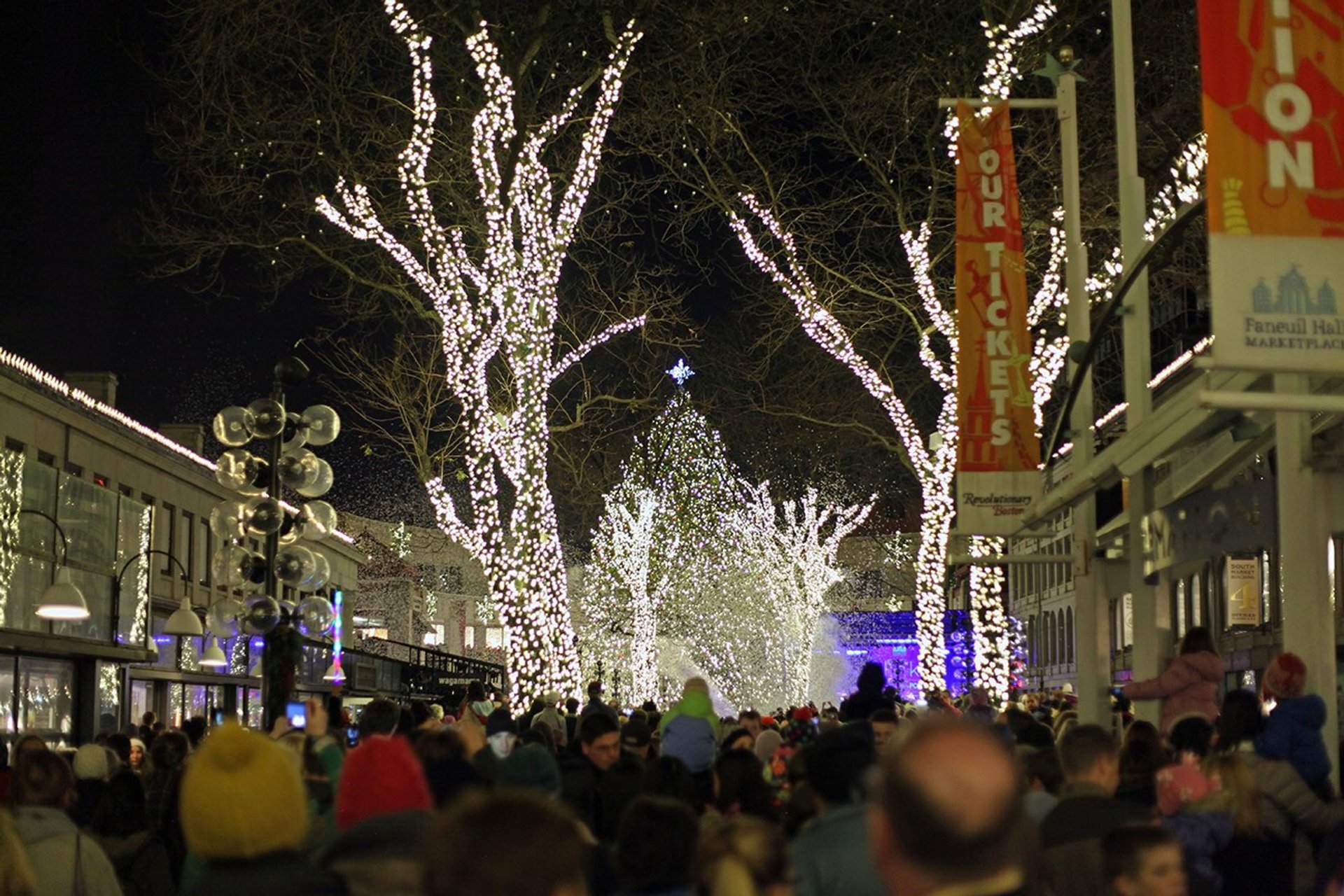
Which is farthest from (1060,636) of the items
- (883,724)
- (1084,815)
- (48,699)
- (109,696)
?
(1084,815)

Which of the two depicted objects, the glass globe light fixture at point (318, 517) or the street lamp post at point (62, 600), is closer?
the glass globe light fixture at point (318, 517)

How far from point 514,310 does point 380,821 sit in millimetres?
21872

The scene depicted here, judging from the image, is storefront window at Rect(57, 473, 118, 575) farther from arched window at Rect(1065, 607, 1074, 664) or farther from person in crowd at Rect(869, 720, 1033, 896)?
arched window at Rect(1065, 607, 1074, 664)

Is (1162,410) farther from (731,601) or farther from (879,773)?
(731,601)

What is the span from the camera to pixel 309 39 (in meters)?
28.3

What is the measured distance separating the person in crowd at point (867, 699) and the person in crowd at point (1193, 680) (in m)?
1.80

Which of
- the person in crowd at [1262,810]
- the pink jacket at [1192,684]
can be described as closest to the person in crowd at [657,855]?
the person in crowd at [1262,810]

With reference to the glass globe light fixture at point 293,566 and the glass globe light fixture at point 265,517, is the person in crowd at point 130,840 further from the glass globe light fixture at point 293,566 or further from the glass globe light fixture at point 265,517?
the glass globe light fixture at point 293,566

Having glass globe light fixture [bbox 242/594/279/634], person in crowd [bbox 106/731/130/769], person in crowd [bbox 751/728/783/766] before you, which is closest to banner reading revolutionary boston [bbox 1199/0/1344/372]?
person in crowd [bbox 751/728/783/766]

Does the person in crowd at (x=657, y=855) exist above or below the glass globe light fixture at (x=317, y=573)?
below

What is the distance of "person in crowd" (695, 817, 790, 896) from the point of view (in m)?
4.99

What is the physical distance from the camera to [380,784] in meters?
5.87

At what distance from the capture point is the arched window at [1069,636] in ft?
259

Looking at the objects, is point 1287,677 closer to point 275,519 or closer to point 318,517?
point 275,519
